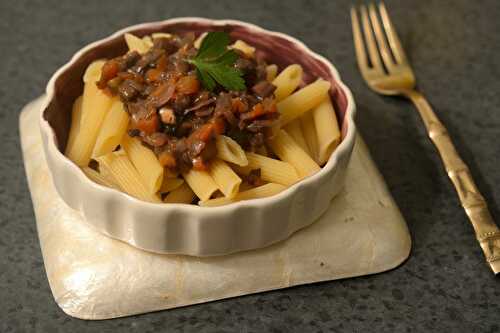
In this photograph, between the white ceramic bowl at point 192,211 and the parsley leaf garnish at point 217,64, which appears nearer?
the white ceramic bowl at point 192,211

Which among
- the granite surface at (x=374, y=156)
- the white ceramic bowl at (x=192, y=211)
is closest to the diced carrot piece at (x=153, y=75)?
the white ceramic bowl at (x=192, y=211)

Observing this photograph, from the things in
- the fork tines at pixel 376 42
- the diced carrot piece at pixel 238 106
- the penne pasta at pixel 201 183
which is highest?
the diced carrot piece at pixel 238 106

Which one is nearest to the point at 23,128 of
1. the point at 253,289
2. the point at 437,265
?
the point at 253,289

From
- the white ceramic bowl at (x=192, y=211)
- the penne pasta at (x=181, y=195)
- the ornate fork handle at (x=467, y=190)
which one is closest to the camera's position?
the white ceramic bowl at (x=192, y=211)

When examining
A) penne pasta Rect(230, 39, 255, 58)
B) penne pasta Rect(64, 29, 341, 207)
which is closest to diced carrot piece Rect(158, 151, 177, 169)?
penne pasta Rect(64, 29, 341, 207)

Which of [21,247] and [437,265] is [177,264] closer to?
[21,247]

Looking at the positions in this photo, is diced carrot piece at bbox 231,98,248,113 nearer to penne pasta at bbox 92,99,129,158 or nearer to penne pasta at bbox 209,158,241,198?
penne pasta at bbox 209,158,241,198

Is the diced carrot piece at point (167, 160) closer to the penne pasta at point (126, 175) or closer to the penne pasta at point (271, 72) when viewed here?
the penne pasta at point (126, 175)
